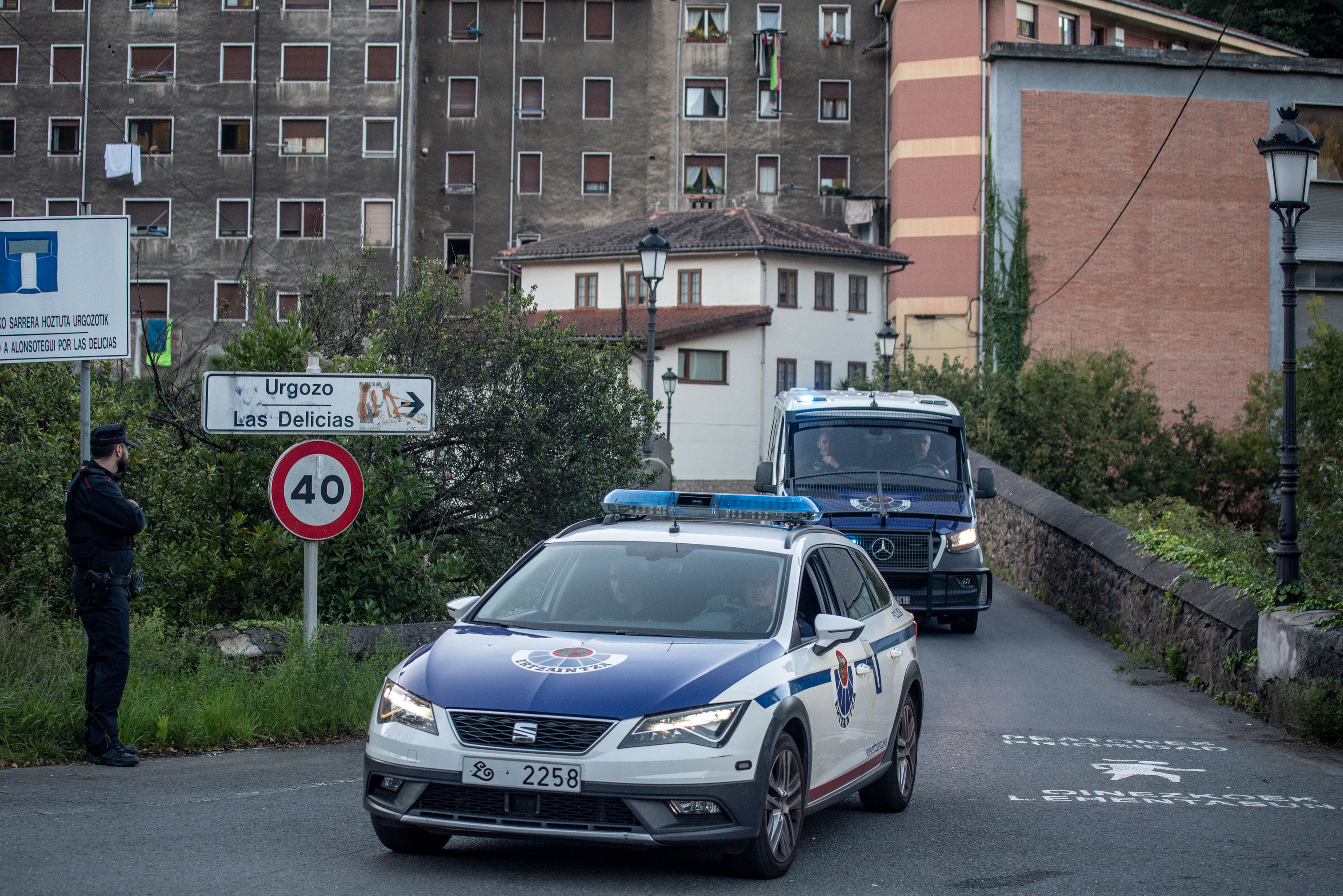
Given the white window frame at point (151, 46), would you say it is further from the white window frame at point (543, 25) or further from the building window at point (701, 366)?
the building window at point (701, 366)

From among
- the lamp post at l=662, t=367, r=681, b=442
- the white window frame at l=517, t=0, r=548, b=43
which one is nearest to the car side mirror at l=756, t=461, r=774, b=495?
the lamp post at l=662, t=367, r=681, b=442

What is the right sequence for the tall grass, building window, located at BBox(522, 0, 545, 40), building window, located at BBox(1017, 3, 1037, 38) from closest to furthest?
the tall grass < building window, located at BBox(1017, 3, 1037, 38) < building window, located at BBox(522, 0, 545, 40)

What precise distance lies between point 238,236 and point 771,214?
22117 mm

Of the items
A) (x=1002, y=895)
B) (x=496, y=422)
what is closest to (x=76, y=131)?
(x=496, y=422)

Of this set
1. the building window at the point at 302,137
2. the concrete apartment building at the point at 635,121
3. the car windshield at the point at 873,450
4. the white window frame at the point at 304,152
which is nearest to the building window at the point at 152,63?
the white window frame at the point at 304,152

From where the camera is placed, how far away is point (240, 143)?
195ft

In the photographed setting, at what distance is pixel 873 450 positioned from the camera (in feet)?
60.5

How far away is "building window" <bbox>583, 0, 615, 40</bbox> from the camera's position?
205ft

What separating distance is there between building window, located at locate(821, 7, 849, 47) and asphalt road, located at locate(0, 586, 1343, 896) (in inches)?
2148

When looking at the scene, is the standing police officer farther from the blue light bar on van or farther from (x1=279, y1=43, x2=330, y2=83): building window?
(x1=279, y1=43, x2=330, y2=83): building window

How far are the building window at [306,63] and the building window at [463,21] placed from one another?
19.6ft

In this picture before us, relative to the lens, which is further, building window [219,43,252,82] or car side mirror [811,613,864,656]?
building window [219,43,252,82]

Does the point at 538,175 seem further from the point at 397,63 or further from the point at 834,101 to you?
the point at 834,101

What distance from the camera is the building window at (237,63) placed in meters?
59.3
